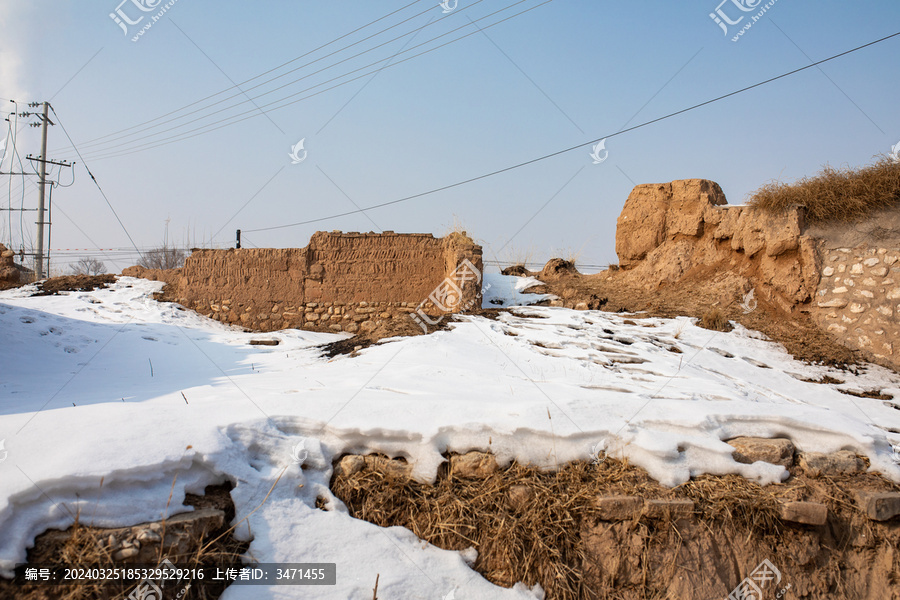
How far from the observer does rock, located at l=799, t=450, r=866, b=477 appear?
11.6ft

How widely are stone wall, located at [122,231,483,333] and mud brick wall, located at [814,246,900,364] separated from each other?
515 centimetres

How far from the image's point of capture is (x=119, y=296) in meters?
10.2

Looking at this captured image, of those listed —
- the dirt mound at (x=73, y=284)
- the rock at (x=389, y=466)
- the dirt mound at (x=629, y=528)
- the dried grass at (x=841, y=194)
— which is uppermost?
the dried grass at (x=841, y=194)

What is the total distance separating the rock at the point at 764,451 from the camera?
3506mm

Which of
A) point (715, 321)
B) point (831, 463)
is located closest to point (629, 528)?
point (831, 463)

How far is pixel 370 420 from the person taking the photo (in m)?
3.32

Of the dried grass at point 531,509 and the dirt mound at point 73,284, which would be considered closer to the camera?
the dried grass at point 531,509

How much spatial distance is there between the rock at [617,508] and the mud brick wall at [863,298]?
5998 mm

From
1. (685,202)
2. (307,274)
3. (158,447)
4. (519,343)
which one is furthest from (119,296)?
(685,202)

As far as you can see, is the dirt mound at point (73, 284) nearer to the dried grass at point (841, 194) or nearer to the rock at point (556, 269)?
the rock at point (556, 269)

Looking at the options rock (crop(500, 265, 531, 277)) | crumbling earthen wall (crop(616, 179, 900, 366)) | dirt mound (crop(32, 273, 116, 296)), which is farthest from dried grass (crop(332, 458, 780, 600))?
dirt mound (crop(32, 273, 116, 296))

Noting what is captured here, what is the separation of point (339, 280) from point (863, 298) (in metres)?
7.93

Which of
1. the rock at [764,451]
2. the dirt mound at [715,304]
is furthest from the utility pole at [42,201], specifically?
the rock at [764,451]

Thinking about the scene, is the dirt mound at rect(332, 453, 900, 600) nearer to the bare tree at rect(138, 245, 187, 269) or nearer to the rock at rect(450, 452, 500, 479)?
the rock at rect(450, 452, 500, 479)
